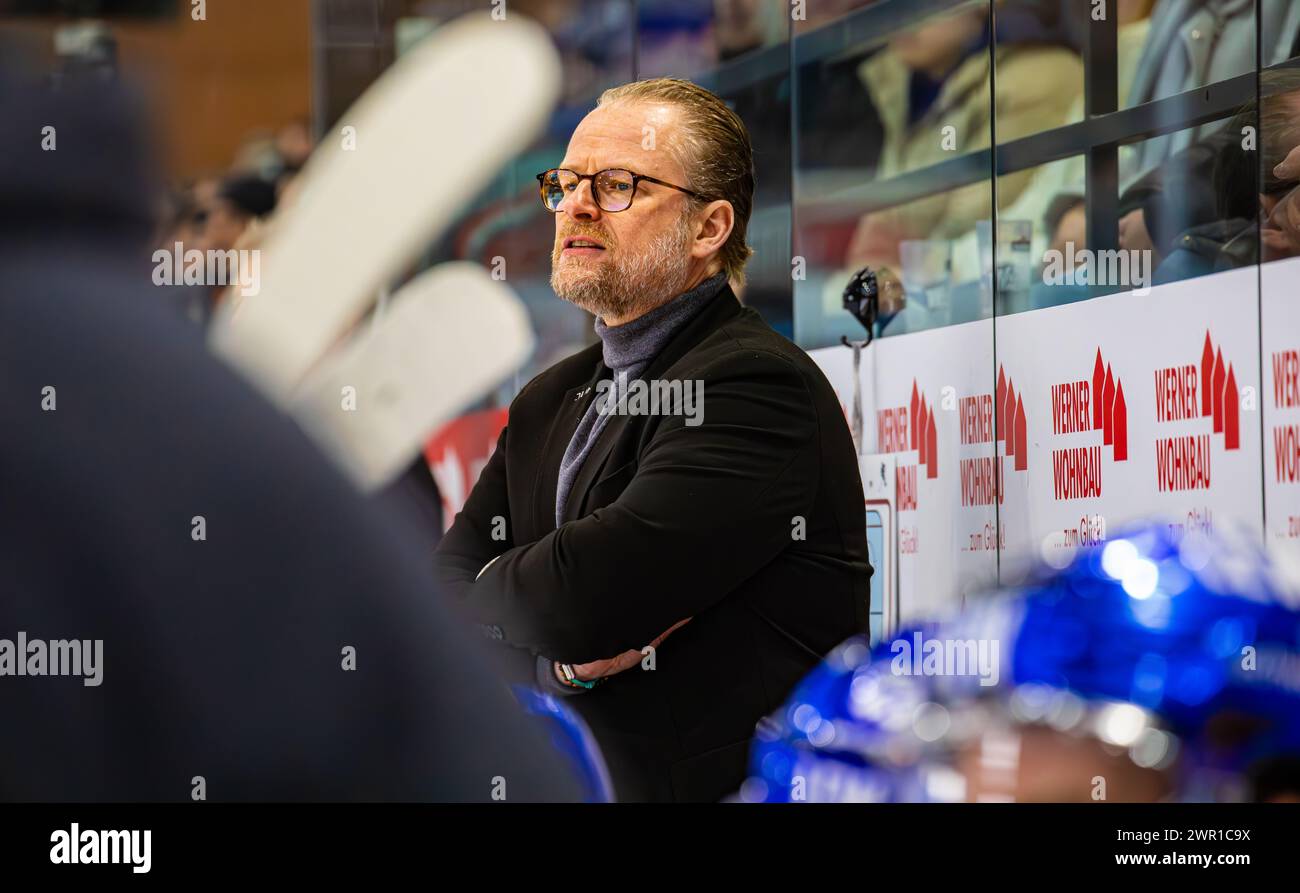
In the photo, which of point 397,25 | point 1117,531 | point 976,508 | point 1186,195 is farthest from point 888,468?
point 397,25

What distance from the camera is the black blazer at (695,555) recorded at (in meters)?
2.76

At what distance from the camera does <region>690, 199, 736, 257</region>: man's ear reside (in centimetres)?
317

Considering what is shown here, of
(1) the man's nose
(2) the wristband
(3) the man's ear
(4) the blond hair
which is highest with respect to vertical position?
(4) the blond hair

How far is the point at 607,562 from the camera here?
8.98 feet

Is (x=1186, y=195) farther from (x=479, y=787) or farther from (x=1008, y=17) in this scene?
(x=479, y=787)

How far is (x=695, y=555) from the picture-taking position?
9.08 feet

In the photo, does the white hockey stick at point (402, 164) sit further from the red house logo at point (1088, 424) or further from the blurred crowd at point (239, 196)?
the red house logo at point (1088, 424)

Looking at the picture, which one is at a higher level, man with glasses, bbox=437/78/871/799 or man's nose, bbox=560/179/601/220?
man's nose, bbox=560/179/601/220

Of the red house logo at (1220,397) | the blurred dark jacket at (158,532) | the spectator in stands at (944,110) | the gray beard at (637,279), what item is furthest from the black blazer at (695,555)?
the blurred dark jacket at (158,532)

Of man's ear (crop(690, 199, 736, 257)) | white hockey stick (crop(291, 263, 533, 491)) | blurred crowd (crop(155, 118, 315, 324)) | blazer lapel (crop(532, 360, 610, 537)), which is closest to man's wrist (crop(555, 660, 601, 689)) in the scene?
blazer lapel (crop(532, 360, 610, 537))

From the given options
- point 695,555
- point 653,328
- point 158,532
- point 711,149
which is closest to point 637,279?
point 653,328

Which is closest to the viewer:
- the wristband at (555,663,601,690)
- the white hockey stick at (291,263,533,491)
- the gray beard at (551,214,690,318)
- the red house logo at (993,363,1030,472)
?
the wristband at (555,663,601,690)

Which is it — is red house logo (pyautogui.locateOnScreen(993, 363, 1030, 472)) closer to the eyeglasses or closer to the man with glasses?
the man with glasses

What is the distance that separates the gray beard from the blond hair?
0.10 meters
